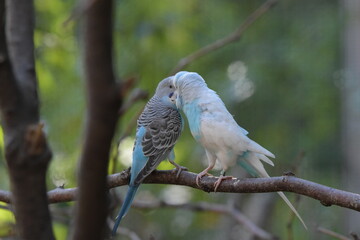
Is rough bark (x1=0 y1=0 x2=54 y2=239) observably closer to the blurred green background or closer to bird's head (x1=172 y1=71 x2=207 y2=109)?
bird's head (x1=172 y1=71 x2=207 y2=109)

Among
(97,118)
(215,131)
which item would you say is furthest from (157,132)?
(97,118)

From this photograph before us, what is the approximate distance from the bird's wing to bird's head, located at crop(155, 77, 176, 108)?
0.05 metres

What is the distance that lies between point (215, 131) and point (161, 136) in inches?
15.5

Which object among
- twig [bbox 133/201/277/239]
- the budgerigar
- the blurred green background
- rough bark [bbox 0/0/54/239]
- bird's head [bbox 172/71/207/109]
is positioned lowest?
the blurred green background

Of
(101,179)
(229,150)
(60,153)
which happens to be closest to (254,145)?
(229,150)

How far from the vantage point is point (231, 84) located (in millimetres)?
5551

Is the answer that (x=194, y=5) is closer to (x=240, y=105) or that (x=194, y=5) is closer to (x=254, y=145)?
(x=240, y=105)

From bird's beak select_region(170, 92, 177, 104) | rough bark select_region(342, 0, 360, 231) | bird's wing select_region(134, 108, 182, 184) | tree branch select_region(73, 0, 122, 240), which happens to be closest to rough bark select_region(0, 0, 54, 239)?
tree branch select_region(73, 0, 122, 240)

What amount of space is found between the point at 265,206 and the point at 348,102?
1531 mm

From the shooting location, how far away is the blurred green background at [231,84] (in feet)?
16.5

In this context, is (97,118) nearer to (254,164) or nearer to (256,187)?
(256,187)

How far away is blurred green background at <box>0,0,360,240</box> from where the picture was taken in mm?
5031

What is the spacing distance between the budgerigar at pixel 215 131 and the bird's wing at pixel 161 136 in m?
0.18

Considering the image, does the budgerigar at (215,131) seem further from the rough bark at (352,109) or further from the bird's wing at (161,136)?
the rough bark at (352,109)
